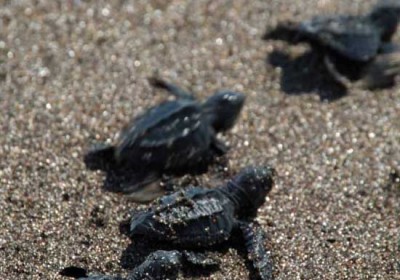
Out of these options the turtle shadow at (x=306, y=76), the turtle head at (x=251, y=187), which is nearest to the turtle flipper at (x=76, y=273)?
the turtle head at (x=251, y=187)

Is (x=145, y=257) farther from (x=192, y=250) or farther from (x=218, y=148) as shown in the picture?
(x=218, y=148)

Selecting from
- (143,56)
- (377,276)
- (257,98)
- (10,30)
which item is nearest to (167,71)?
(143,56)

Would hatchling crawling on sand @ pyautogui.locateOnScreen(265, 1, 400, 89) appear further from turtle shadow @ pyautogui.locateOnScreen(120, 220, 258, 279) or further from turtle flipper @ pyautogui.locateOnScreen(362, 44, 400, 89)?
turtle shadow @ pyautogui.locateOnScreen(120, 220, 258, 279)

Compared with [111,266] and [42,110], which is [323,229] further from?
[42,110]

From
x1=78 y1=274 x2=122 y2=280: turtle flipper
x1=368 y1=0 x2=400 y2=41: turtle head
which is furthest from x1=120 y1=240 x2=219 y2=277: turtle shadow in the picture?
x1=368 y1=0 x2=400 y2=41: turtle head

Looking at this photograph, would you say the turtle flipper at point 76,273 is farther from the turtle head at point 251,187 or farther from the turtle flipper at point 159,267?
the turtle head at point 251,187
